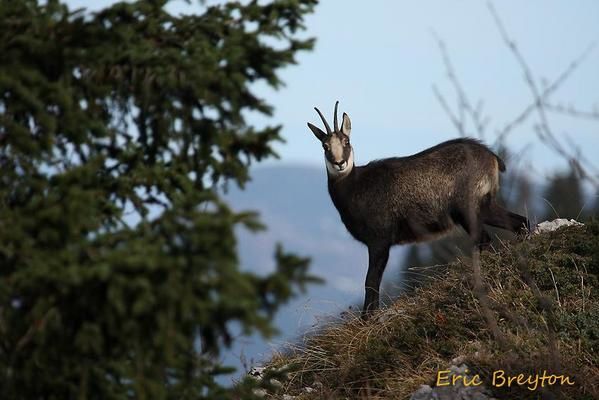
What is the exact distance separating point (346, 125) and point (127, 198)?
5962mm

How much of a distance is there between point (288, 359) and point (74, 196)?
19.3 feet

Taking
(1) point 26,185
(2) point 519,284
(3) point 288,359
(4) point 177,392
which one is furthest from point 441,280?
(1) point 26,185

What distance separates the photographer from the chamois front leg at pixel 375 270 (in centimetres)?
1123

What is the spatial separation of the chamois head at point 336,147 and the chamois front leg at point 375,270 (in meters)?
1.14

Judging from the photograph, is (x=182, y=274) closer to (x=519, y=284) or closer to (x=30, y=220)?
(x=30, y=220)

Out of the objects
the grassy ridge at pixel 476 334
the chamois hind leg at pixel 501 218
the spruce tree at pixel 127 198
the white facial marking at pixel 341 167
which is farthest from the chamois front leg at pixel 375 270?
the spruce tree at pixel 127 198

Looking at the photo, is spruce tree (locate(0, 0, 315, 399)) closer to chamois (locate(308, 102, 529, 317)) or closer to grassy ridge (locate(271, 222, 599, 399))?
grassy ridge (locate(271, 222, 599, 399))

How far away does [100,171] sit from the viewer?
645cm

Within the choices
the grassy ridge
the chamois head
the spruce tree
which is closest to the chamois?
the chamois head

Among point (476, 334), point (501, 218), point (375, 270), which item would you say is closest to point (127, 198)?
point (476, 334)

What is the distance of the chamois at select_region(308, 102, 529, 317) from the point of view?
11.4m

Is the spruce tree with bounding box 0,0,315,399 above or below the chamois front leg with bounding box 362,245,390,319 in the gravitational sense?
above

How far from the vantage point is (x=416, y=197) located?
452 inches

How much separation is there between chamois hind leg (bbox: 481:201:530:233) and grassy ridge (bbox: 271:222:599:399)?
0.64 metres
